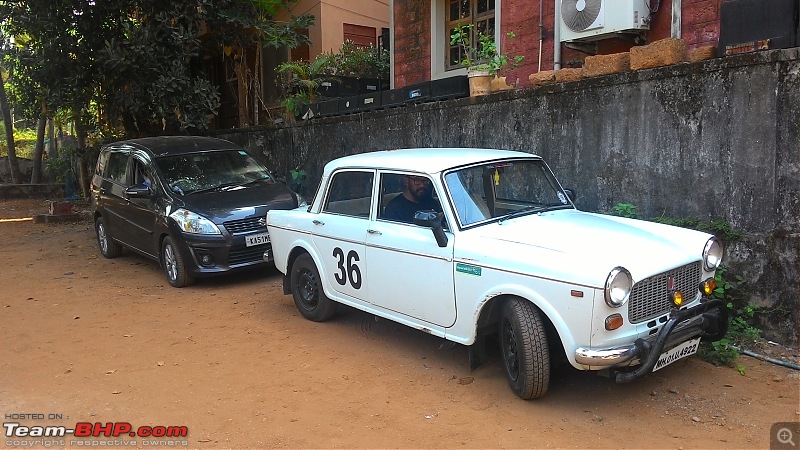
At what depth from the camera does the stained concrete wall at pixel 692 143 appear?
4812mm

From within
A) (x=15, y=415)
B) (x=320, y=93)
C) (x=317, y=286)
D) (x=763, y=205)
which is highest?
(x=320, y=93)

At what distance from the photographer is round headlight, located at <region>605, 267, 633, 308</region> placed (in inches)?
140

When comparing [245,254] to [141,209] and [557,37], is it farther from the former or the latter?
[557,37]

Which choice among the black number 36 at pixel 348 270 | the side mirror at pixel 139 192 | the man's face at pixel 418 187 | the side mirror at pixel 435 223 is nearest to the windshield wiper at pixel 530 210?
the side mirror at pixel 435 223

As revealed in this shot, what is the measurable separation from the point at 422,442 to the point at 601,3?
20.2 feet

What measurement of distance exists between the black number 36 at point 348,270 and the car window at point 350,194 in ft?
1.19

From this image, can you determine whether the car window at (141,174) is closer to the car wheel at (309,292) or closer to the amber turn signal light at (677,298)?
the car wheel at (309,292)

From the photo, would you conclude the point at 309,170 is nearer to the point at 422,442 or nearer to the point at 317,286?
the point at 317,286

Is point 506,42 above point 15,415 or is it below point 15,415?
above

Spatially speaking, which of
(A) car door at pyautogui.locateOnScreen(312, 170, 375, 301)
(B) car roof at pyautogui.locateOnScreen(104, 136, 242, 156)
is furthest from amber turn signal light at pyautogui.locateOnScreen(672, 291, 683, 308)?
(B) car roof at pyautogui.locateOnScreen(104, 136, 242, 156)

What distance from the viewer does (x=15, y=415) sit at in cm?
426

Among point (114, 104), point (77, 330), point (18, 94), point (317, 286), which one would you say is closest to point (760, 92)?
point (317, 286)

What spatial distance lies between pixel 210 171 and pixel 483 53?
4120mm

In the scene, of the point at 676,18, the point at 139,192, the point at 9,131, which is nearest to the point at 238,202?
the point at 139,192
